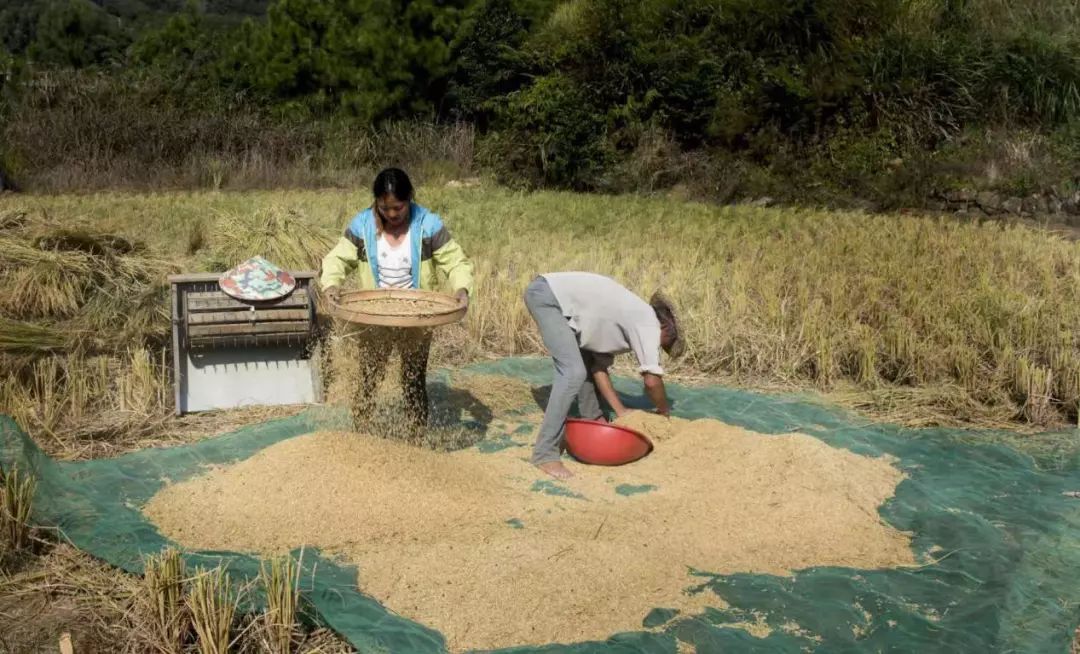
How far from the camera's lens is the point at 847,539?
414cm

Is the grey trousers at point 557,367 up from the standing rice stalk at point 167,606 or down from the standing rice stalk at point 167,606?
up

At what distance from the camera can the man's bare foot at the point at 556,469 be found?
4766mm

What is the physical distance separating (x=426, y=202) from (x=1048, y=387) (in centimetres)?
840

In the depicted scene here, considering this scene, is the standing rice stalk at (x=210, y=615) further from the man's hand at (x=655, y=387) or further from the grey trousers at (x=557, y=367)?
the man's hand at (x=655, y=387)

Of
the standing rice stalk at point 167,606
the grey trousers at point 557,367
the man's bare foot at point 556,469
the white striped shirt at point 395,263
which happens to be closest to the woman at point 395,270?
the white striped shirt at point 395,263

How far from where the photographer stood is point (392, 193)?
468 centimetres

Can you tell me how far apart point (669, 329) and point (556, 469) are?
0.84m

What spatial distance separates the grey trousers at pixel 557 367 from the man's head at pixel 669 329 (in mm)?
405

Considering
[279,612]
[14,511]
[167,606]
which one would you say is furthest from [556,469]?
[14,511]

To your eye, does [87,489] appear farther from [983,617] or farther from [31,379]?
[983,617]

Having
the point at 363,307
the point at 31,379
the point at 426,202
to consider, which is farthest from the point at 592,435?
the point at 426,202

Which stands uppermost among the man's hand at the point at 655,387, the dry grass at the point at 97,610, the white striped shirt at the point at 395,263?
the white striped shirt at the point at 395,263

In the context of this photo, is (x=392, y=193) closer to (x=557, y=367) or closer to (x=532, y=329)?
(x=557, y=367)

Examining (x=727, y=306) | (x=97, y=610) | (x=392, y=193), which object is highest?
(x=392, y=193)
